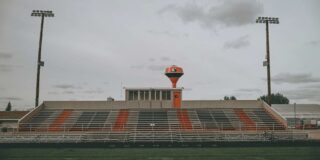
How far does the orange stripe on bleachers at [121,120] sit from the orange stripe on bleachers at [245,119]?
14382 mm

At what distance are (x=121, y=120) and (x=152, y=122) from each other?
394 centimetres

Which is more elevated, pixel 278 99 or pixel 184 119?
pixel 278 99

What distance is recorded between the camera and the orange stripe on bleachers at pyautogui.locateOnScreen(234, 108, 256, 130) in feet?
125

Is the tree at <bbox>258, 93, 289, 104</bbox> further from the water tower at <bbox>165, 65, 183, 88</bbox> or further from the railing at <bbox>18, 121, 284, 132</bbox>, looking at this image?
the railing at <bbox>18, 121, 284, 132</bbox>

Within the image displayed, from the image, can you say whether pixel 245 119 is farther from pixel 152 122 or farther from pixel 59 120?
pixel 59 120

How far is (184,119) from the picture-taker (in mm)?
40656

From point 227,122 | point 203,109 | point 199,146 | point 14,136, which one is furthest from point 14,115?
point 199,146

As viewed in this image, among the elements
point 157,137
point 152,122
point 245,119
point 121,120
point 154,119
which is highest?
point 245,119

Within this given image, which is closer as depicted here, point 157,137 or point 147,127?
point 157,137

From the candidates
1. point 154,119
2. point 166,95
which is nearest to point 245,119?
point 166,95

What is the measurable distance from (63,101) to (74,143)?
18.5 m

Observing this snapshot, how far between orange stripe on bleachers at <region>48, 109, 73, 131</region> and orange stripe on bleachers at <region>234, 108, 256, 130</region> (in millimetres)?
21808

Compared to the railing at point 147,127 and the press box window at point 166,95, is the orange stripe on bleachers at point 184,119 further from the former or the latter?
the press box window at point 166,95

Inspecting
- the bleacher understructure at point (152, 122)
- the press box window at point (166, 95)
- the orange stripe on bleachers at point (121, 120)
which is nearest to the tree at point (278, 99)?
the bleacher understructure at point (152, 122)
